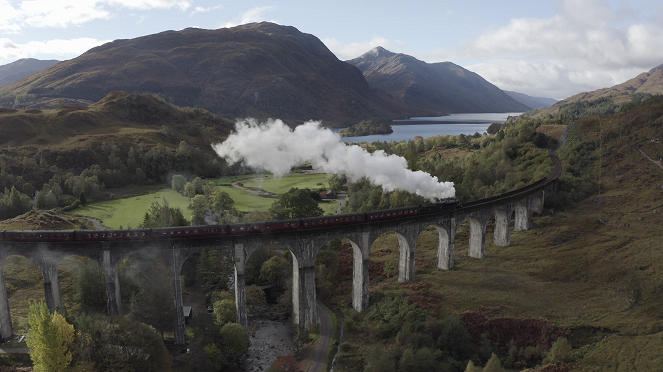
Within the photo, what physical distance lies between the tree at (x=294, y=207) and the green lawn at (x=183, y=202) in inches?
798

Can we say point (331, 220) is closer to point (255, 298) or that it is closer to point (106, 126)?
point (255, 298)

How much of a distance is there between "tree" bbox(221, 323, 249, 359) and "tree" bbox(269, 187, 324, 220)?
78.6 ft

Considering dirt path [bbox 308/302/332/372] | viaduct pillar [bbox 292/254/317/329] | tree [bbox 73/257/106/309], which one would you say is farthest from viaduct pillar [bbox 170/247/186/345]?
dirt path [bbox 308/302/332/372]

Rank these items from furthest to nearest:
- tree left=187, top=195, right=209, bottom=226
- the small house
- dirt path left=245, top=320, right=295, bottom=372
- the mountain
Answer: the mountain, the small house, tree left=187, top=195, right=209, bottom=226, dirt path left=245, top=320, right=295, bottom=372

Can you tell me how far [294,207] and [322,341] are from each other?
24.7m

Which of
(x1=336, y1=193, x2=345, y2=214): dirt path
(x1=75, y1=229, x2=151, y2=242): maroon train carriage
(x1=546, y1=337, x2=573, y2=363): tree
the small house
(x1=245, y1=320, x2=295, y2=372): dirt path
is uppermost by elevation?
(x1=75, y1=229, x2=151, y2=242): maroon train carriage

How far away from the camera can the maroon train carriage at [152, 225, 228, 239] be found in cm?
3847

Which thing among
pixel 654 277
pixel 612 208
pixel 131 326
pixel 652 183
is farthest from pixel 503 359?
pixel 652 183

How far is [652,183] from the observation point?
77312mm

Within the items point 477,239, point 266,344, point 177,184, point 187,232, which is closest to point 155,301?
point 187,232

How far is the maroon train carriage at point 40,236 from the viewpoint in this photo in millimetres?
38219

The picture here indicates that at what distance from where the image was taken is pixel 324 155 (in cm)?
5169

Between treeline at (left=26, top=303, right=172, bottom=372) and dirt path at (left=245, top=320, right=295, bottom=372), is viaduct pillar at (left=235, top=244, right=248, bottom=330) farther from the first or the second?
treeline at (left=26, top=303, right=172, bottom=372)

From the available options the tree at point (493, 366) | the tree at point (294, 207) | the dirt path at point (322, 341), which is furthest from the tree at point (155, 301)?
the tree at point (493, 366)
